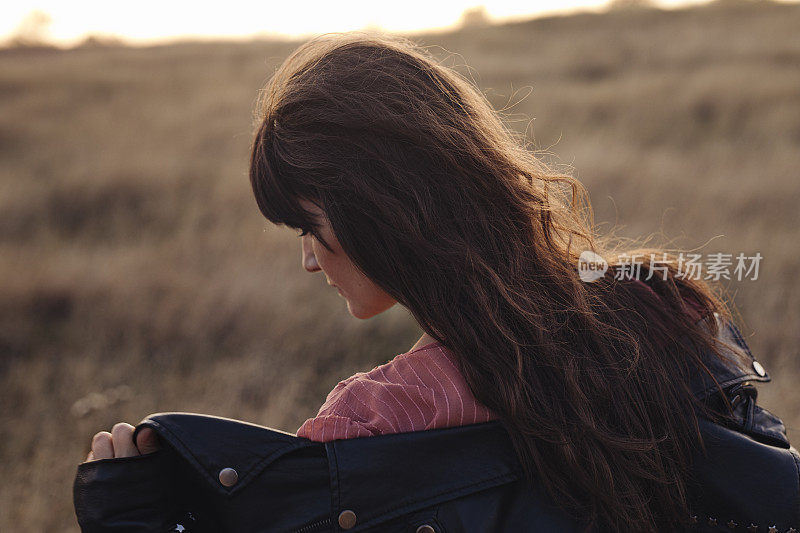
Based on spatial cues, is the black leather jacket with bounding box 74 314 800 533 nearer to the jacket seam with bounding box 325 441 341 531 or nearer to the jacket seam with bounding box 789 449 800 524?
the jacket seam with bounding box 325 441 341 531

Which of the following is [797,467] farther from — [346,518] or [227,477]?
[227,477]

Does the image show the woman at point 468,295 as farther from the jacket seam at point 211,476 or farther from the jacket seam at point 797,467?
the jacket seam at point 797,467

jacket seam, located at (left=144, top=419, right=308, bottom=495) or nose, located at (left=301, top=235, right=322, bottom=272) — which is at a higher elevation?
nose, located at (left=301, top=235, right=322, bottom=272)

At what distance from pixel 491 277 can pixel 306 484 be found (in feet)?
1.87

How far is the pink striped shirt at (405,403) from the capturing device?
4.44ft

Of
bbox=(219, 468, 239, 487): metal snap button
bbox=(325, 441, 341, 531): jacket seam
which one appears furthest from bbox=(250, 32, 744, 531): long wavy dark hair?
bbox=(219, 468, 239, 487): metal snap button

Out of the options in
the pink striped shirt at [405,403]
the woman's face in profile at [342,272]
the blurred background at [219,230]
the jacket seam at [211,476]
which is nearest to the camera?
the jacket seam at [211,476]

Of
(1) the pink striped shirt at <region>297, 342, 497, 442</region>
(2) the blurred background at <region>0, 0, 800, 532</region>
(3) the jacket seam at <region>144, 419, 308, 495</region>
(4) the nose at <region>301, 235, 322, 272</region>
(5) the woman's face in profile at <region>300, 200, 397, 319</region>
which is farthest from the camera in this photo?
(2) the blurred background at <region>0, 0, 800, 532</region>

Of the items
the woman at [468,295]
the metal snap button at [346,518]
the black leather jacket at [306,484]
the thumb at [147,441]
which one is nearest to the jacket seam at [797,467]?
the woman at [468,295]

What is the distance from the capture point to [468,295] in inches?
56.2

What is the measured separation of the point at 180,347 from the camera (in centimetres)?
442

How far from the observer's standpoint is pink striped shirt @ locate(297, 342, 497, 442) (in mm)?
1353

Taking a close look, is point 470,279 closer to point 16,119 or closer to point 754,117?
point 754,117

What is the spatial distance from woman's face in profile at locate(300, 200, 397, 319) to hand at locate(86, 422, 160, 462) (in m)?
0.54
